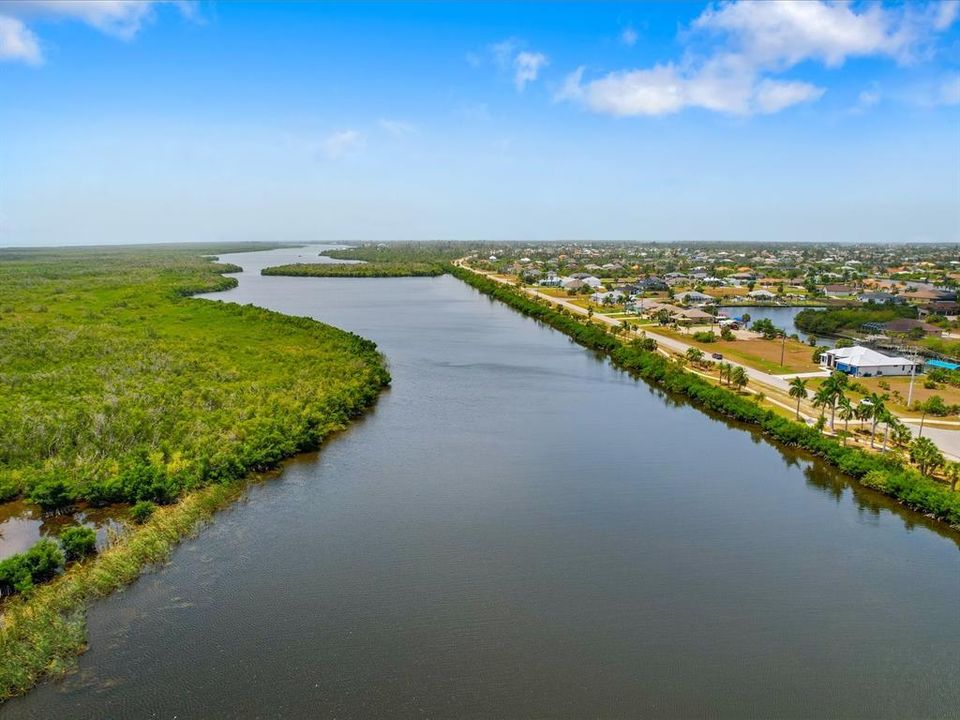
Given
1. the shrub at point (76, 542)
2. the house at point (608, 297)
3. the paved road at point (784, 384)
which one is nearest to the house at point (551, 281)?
the house at point (608, 297)

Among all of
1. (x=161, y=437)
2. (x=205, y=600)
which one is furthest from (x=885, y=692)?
(x=161, y=437)

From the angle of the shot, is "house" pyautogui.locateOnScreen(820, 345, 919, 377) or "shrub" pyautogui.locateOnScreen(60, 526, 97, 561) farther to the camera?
"house" pyautogui.locateOnScreen(820, 345, 919, 377)

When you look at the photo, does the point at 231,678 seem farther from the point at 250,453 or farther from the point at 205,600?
the point at 250,453

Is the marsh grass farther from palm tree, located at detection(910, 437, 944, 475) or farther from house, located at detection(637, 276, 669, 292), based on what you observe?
house, located at detection(637, 276, 669, 292)

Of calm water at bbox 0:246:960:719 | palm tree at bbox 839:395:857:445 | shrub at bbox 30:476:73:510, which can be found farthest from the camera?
palm tree at bbox 839:395:857:445

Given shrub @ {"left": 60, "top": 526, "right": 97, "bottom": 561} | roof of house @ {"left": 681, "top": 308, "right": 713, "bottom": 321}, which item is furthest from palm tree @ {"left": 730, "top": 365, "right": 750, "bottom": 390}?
shrub @ {"left": 60, "top": 526, "right": 97, "bottom": 561}

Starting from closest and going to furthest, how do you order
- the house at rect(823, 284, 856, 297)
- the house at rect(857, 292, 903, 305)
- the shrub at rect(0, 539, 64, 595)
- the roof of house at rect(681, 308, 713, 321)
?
1. the shrub at rect(0, 539, 64, 595)
2. the roof of house at rect(681, 308, 713, 321)
3. the house at rect(857, 292, 903, 305)
4. the house at rect(823, 284, 856, 297)
